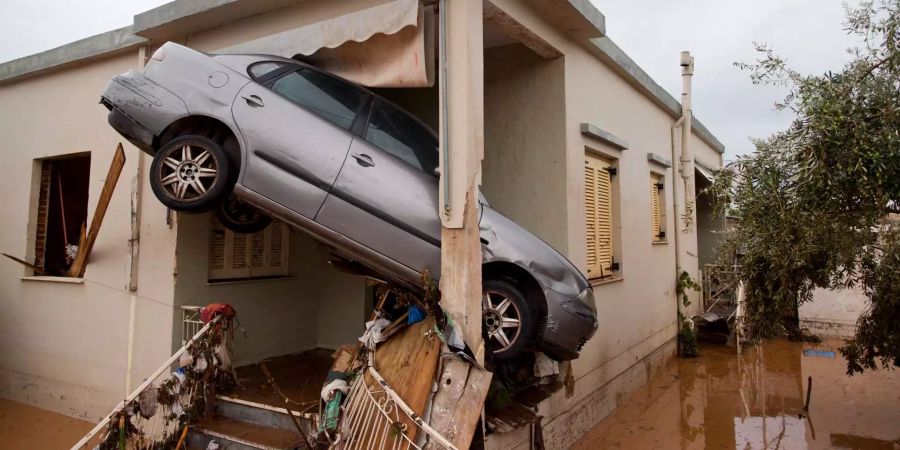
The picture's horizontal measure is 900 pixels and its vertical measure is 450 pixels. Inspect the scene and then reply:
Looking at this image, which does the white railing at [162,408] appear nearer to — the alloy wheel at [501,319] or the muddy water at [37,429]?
the muddy water at [37,429]

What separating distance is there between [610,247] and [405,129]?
3.76m

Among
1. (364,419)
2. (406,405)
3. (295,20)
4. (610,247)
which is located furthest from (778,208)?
(295,20)

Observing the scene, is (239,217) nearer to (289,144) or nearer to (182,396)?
(289,144)

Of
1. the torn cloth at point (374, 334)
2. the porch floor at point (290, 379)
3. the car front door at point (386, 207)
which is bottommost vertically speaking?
the porch floor at point (290, 379)

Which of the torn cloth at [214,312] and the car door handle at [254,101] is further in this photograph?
the torn cloth at [214,312]

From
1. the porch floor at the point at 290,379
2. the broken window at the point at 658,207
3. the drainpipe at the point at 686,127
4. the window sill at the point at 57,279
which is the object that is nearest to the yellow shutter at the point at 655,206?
the broken window at the point at 658,207

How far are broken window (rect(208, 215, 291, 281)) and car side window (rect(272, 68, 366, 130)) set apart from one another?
212 centimetres

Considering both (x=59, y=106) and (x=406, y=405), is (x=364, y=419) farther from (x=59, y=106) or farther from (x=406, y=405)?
(x=59, y=106)

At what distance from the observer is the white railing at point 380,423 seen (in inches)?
144

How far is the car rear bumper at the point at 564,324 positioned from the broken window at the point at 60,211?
6.38 meters

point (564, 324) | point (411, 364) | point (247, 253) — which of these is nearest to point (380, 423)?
point (411, 364)

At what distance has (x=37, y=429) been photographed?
6051 millimetres

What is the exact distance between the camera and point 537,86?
19.1 ft

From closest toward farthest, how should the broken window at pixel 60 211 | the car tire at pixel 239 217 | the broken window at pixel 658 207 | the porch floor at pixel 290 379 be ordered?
the car tire at pixel 239 217 → the porch floor at pixel 290 379 → the broken window at pixel 60 211 → the broken window at pixel 658 207
